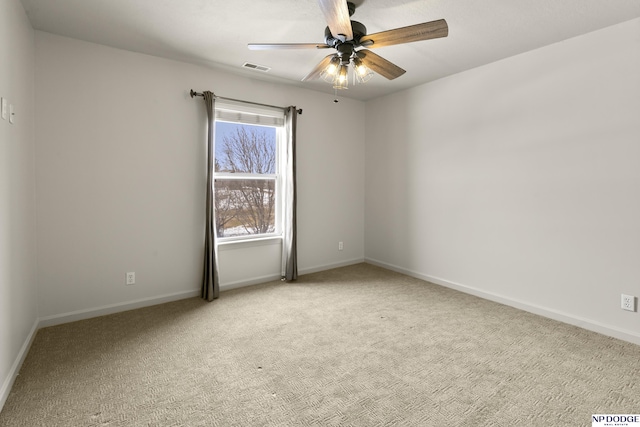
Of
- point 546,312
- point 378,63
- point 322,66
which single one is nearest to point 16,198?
point 322,66

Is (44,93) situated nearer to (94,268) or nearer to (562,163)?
(94,268)

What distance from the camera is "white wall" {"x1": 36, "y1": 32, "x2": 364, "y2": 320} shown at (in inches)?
113

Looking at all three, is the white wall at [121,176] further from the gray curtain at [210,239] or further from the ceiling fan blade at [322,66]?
the ceiling fan blade at [322,66]

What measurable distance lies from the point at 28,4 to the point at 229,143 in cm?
198

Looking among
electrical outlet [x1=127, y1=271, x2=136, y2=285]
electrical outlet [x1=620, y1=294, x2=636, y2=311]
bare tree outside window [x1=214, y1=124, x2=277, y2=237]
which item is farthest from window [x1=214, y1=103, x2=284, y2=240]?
electrical outlet [x1=620, y1=294, x2=636, y2=311]

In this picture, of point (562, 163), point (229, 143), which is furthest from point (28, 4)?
point (562, 163)

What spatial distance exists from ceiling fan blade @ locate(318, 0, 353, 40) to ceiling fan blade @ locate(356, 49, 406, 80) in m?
0.28

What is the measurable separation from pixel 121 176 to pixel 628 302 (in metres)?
4.53

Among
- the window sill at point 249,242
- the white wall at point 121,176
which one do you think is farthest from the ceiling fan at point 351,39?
the window sill at point 249,242

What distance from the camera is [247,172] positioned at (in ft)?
13.3

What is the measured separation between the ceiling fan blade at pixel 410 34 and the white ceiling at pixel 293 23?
38cm

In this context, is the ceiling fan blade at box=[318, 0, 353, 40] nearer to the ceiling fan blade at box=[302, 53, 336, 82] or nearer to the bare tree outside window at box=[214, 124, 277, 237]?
the ceiling fan blade at box=[302, 53, 336, 82]

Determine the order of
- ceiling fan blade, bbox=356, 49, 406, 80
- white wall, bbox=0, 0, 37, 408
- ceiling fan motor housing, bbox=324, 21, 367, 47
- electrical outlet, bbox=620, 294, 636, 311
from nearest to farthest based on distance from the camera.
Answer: white wall, bbox=0, 0, 37, 408 < ceiling fan motor housing, bbox=324, 21, 367, 47 < ceiling fan blade, bbox=356, 49, 406, 80 < electrical outlet, bbox=620, 294, 636, 311

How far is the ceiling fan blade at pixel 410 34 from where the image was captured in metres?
1.89
